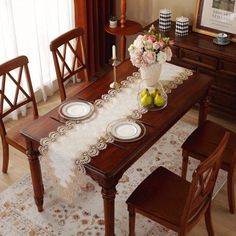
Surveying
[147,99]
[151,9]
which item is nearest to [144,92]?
[147,99]

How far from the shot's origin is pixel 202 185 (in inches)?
93.0

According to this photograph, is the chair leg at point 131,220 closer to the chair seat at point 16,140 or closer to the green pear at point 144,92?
the green pear at point 144,92

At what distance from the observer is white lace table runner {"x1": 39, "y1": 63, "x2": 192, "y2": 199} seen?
2553mm

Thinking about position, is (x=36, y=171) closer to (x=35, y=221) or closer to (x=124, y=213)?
(x=35, y=221)

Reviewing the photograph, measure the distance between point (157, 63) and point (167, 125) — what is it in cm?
42

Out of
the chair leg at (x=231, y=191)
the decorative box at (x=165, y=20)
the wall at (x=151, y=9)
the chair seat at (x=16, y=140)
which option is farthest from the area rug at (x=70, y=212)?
the wall at (x=151, y=9)

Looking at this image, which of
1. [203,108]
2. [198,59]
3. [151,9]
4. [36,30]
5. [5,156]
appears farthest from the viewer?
[151,9]

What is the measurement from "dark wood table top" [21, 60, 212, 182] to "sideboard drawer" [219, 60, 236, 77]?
56 cm

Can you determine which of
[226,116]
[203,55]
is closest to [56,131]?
[203,55]

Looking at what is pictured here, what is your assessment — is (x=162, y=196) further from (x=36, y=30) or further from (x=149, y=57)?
(x=36, y=30)

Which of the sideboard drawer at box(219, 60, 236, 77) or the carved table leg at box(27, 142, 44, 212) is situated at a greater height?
the sideboard drawer at box(219, 60, 236, 77)

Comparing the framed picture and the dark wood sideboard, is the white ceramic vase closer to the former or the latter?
the dark wood sideboard

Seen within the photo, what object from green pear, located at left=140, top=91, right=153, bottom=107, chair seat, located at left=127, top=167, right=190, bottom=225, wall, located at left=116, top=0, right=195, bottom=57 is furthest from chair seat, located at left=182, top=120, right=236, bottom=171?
wall, located at left=116, top=0, right=195, bottom=57

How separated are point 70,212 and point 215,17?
81.4 inches
